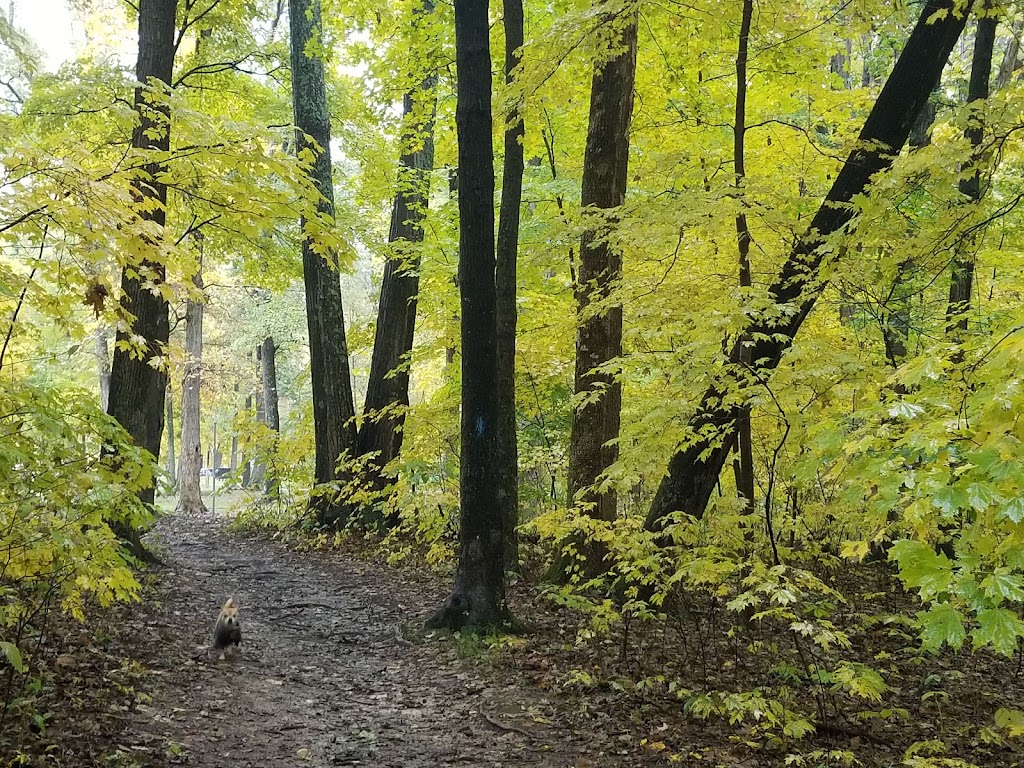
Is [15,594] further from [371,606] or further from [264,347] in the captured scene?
[264,347]

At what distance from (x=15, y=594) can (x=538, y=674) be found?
3.65 metres

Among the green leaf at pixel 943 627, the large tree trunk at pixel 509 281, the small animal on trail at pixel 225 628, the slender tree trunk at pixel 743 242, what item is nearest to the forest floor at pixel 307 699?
the small animal on trail at pixel 225 628

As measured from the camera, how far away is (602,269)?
773cm

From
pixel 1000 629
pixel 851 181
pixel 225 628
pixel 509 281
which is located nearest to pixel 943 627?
pixel 1000 629

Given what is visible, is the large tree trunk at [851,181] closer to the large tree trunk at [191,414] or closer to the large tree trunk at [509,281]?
the large tree trunk at [509,281]

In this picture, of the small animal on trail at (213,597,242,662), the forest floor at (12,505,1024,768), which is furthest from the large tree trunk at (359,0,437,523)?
the small animal on trail at (213,597,242,662)

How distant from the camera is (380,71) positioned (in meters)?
10.3

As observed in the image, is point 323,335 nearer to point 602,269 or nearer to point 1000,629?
point 602,269

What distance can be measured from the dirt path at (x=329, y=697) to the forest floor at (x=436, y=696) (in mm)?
17

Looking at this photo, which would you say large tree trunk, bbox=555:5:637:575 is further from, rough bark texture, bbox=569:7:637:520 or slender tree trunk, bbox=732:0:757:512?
slender tree trunk, bbox=732:0:757:512

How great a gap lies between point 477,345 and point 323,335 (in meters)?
6.84

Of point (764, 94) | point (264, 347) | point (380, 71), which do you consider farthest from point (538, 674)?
point (264, 347)

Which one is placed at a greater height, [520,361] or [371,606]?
[520,361]

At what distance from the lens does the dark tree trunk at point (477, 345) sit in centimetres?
625
